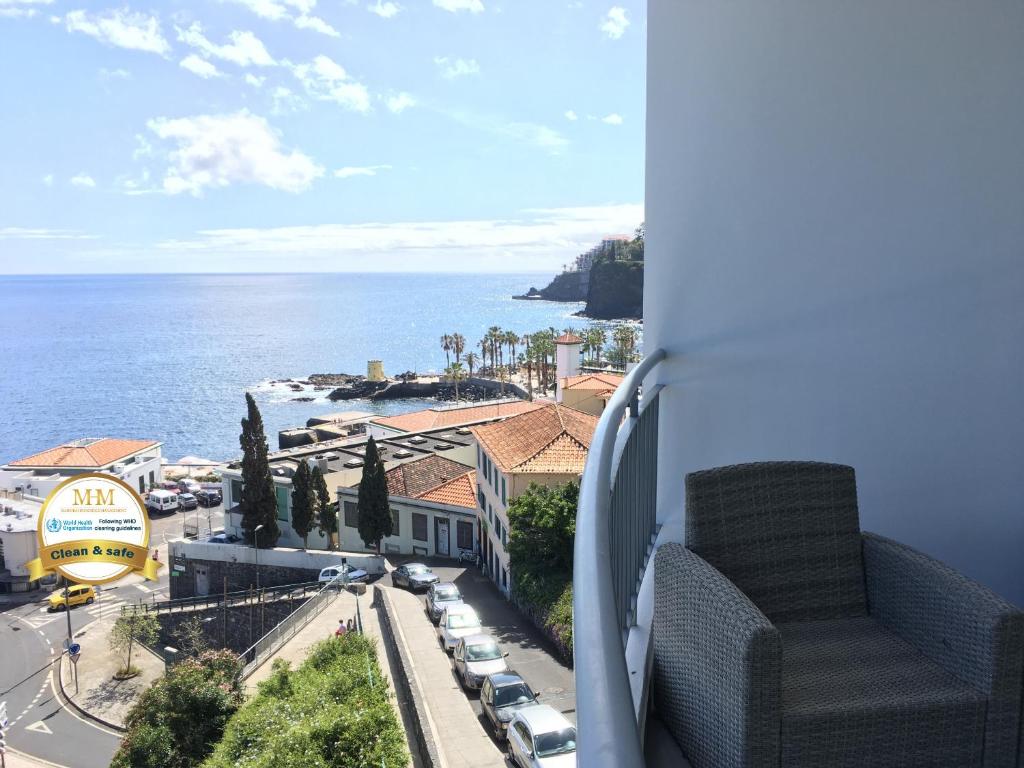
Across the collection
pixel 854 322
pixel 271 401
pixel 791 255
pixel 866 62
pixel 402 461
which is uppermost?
pixel 866 62

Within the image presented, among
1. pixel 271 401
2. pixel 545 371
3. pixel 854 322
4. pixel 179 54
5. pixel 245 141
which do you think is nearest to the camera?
pixel 854 322

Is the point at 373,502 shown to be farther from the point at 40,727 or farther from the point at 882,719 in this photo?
the point at 882,719

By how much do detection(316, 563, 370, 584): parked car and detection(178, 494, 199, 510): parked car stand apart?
20.3 metres

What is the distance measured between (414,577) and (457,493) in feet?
14.5

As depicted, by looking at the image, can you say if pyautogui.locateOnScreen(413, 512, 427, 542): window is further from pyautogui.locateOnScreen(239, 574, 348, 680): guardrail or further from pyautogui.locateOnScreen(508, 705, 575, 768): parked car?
pyautogui.locateOnScreen(508, 705, 575, 768): parked car

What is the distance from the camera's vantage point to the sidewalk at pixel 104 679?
63.3 ft

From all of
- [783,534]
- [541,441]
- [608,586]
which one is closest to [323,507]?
[541,441]

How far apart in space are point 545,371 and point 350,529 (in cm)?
3869

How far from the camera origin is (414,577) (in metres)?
18.5

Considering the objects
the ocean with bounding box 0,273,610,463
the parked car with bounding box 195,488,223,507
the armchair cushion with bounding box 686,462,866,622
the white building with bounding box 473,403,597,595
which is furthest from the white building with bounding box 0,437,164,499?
the armchair cushion with bounding box 686,462,866,622

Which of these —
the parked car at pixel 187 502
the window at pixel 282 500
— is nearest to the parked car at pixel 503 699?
the window at pixel 282 500

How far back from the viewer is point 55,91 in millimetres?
152125

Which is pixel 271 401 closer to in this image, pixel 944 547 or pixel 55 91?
pixel 944 547

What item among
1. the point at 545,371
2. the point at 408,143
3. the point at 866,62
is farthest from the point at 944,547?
the point at 408,143
